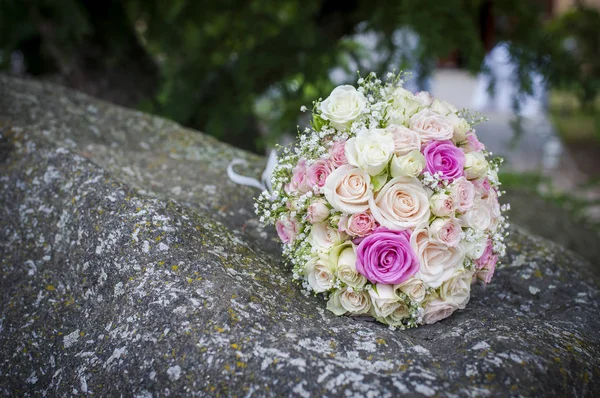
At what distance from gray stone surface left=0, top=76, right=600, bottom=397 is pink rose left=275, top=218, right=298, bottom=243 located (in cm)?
14

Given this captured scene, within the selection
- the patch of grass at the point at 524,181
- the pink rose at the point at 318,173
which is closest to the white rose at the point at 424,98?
the pink rose at the point at 318,173

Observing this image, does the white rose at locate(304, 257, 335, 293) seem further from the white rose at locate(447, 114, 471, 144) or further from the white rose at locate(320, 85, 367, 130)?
the white rose at locate(447, 114, 471, 144)

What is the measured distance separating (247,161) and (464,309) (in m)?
1.46

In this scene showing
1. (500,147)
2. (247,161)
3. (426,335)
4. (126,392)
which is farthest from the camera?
(500,147)

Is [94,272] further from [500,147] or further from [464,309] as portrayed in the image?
[500,147]

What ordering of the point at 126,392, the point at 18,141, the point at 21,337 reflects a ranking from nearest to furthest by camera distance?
the point at 126,392, the point at 21,337, the point at 18,141

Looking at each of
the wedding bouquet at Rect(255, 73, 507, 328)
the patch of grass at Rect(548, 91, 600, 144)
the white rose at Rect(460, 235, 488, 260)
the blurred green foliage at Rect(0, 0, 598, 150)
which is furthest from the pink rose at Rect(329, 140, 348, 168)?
the patch of grass at Rect(548, 91, 600, 144)

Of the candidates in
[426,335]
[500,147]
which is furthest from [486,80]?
[500,147]

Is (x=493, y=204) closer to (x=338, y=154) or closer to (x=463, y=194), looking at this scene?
(x=463, y=194)

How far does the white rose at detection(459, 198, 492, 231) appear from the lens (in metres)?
1.76

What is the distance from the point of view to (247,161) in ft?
9.77

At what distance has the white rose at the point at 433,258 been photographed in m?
1.70

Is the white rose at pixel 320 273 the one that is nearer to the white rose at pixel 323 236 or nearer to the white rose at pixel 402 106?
the white rose at pixel 323 236

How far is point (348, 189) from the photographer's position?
1707 millimetres
